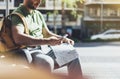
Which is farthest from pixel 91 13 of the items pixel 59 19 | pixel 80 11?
pixel 59 19

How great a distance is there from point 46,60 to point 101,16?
170 feet

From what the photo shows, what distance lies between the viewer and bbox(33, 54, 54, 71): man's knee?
3520 millimetres

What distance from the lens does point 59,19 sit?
52.2 m

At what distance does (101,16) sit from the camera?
55.0 meters

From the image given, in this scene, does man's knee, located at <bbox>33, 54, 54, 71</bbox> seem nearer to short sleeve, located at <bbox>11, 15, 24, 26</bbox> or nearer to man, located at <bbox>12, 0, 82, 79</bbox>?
man, located at <bbox>12, 0, 82, 79</bbox>

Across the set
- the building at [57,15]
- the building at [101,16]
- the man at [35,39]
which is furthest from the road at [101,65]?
the building at [101,16]

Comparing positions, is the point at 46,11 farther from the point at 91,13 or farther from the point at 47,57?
the point at 47,57

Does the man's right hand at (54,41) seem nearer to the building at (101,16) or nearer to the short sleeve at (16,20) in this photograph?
the short sleeve at (16,20)

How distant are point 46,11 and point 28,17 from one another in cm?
4642

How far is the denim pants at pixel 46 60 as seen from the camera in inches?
139

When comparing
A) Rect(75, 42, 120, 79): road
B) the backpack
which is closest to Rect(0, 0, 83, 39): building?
→ Rect(75, 42, 120, 79): road

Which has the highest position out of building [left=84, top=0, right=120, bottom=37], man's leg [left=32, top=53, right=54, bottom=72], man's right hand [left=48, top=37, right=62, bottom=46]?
man's right hand [left=48, top=37, right=62, bottom=46]

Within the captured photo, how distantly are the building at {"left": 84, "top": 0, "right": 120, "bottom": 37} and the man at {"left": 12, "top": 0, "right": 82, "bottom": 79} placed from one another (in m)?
50.5

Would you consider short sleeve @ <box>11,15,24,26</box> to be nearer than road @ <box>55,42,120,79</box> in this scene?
Yes
